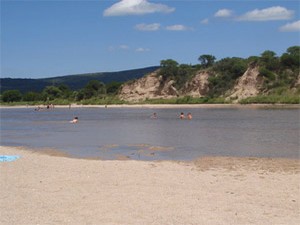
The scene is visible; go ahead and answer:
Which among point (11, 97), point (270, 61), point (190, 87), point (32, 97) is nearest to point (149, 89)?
point (190, 87)

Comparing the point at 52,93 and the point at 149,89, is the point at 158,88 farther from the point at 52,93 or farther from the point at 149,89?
the point at 52,93

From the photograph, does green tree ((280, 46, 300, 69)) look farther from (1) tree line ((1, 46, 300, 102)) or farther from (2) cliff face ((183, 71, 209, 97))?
(2) cliff face ((183, 71, 209, 97))

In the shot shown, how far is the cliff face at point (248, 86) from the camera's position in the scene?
79.2 meters

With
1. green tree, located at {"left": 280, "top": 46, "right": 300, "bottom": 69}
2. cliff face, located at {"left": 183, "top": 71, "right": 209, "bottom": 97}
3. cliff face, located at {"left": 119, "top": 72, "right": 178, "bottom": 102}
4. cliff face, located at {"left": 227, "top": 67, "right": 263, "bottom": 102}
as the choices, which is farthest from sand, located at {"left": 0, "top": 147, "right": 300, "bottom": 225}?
cliff face, located at {"left": 119, "top": 72, "right": 178, "bottom": 102}

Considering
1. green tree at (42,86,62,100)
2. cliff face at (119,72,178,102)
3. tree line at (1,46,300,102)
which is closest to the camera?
tree line at (1,46,300,102)

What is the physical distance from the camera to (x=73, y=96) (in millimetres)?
126250

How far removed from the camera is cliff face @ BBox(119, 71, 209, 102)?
93000mm

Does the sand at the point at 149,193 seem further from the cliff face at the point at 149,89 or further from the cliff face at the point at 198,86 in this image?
the cliff face at the point at 149,89

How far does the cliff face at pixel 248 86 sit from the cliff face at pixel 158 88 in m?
9.54

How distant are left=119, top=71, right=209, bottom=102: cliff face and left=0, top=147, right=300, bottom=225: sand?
7784 cm

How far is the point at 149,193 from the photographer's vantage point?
10.3 metres

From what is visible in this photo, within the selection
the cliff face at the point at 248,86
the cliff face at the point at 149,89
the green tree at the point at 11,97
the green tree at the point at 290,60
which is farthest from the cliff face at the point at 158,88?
the green tree at the point at 11,97

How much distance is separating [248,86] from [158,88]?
24.6m

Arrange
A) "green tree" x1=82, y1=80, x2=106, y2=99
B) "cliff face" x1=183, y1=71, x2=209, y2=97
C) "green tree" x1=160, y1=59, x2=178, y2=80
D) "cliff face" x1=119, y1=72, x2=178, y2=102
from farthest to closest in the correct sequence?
"green tree" x1=82, y1=80, x2=106, y2=99 → "green tree" x1=160, y1=59, x2=178, y2=80 → "cliff face" x1=119, y1=72, x2=178, y2=102 → "cliff face" x1=183, y1=71, x2=209, y2=97
